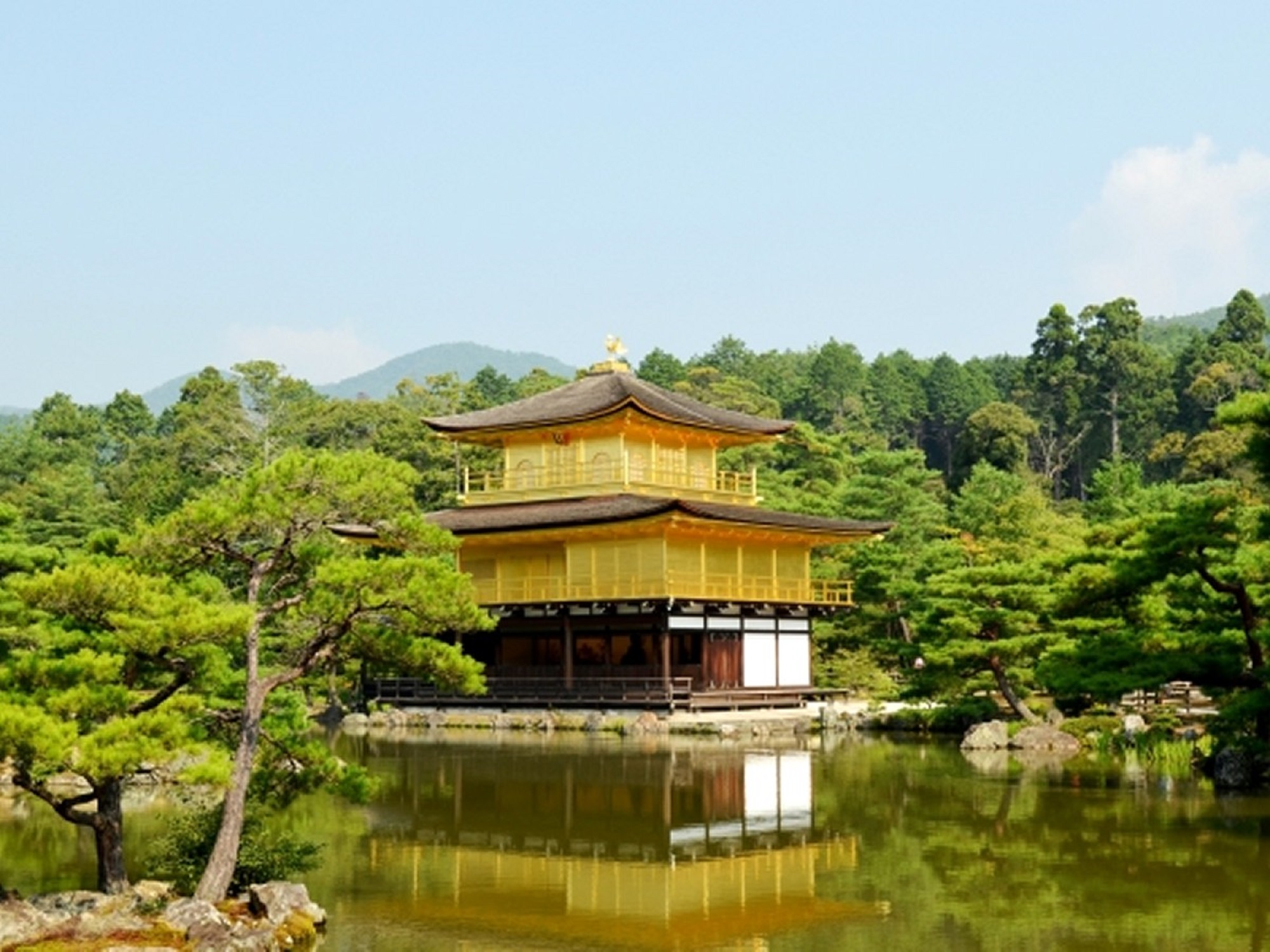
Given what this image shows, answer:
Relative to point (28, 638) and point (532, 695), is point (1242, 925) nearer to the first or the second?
point (28, 638)

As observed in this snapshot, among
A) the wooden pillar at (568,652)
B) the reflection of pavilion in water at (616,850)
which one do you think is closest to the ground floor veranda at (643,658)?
the wooden pillar at (568,652)

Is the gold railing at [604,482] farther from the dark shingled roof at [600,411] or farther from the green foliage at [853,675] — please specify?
the green foliage at [853,675]

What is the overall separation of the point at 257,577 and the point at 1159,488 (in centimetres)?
4585

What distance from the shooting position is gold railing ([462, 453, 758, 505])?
4094cm

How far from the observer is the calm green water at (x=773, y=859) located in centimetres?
1322

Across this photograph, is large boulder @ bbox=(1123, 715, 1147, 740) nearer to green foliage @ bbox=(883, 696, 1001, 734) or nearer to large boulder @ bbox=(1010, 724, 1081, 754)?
large boulder @ bbox=(1010, 724, 1081, 754)

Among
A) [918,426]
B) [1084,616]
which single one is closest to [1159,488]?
[1084,616]

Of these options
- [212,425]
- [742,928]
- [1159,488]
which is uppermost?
[212,425]

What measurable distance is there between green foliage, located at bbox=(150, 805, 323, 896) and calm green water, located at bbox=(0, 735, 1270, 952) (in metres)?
0.55

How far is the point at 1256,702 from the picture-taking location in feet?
67.5

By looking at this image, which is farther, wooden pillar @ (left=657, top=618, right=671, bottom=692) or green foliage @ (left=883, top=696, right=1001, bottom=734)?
wooden pillar @ (left=657, top=618, right=671, bottom=692)

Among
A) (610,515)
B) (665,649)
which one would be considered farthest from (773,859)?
(610,515)

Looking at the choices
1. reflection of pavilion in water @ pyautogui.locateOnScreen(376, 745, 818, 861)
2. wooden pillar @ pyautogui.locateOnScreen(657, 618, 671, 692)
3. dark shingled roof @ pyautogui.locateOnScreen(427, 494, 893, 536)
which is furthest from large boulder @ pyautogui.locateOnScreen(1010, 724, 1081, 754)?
dark shingled roof @ pyautogui.locateOnScreen(427, 494, 893, 536)

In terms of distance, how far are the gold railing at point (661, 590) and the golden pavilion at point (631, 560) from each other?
1.8 inches
